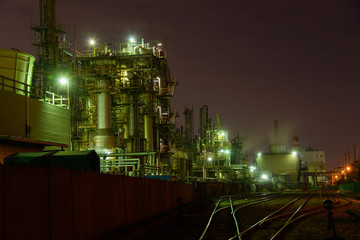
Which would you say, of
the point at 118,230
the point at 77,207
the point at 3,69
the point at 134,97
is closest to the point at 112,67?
the point at 134,97

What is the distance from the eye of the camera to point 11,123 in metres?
20.1

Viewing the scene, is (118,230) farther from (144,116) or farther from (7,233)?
(144,116)

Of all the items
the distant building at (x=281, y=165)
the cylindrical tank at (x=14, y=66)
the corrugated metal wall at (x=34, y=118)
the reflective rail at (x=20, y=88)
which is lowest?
the distant building at (x=281, y=165)

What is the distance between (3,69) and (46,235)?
16.1 meters

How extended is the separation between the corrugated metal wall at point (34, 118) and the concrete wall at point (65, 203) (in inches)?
266

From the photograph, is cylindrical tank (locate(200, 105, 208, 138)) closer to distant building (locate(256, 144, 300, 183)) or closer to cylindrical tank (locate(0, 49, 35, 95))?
distant building (locate(256, 144, 300, 183))

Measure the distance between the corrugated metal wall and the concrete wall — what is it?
266 inches

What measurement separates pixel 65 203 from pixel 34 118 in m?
12.3

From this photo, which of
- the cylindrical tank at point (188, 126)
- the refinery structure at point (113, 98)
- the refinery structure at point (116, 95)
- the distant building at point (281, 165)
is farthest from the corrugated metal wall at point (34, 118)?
the distant building at point (281, 165)

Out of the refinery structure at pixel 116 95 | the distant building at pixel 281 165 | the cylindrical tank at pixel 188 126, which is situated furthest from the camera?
the distant building at pixel 281 165

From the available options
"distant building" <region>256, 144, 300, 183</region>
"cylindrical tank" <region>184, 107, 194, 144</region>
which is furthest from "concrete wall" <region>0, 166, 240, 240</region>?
"distant building" <region>256, 144, 300, 183</region>

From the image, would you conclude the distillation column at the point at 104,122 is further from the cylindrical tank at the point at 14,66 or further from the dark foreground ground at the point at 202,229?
the dark foreground ground at the point at 202,229

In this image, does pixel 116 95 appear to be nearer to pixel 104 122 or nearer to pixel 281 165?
pixel 104 122

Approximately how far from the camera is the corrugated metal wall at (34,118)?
19.8 meters
